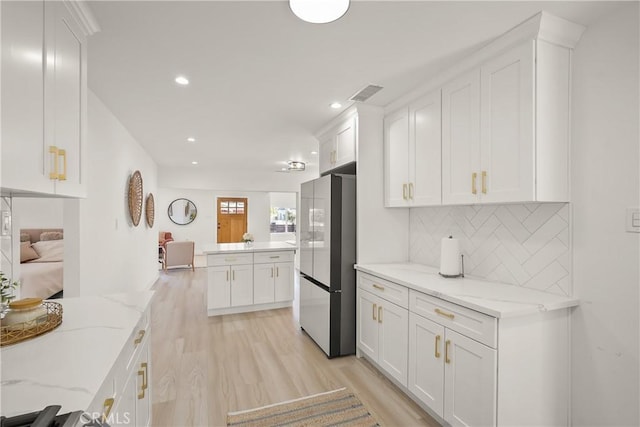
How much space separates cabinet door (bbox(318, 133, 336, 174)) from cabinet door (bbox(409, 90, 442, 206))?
1.09 metres

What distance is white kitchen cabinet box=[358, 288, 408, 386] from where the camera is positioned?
7.63ft

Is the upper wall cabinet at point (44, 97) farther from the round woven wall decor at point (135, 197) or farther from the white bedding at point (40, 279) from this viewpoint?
the round woven wall decor at point (135, 197)

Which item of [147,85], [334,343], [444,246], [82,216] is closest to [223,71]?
[147,85]

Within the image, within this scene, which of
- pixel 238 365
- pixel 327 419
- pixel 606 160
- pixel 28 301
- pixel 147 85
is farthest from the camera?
pixel 238 365

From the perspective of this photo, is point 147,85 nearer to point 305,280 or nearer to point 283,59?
point 283,59

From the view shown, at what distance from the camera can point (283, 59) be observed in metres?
2.11

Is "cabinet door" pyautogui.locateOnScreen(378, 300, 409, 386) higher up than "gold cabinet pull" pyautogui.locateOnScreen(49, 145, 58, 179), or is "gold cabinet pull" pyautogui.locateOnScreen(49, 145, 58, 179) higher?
"gold cabinet pull" pyautogui.locateOnScreen(49, 145, 58, 179)

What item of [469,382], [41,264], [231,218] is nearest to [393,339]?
[469,382]

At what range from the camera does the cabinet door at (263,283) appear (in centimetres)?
445

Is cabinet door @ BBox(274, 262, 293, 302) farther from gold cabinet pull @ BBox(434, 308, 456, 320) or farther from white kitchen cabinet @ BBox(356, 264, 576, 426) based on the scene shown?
gold cabinet pull @ BBox(434, 308, 456, 320)

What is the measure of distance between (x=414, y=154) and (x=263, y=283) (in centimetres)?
289

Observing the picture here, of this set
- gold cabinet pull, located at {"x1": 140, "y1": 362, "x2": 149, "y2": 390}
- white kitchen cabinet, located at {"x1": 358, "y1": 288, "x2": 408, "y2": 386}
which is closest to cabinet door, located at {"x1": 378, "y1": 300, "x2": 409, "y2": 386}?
white kitchen cabinet, located at {"x1": 358, "y1": 288, "x2": 408, "y2": 386}

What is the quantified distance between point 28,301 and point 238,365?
6.28ft

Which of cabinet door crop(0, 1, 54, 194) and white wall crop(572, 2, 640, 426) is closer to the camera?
cabinet door crop(0, 1, 54, 194)
